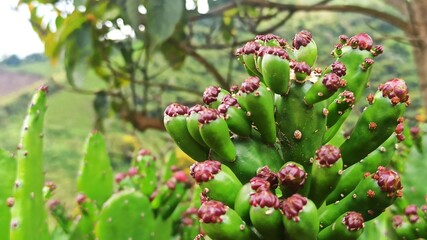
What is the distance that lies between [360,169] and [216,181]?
20cm

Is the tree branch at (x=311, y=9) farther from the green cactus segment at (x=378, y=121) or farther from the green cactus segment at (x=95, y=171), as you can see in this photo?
the green cactus segment at (x=378, y=121)

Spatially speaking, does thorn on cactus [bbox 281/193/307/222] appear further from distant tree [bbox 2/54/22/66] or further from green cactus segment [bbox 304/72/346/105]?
distant tree [bbox 2/54/22/66]

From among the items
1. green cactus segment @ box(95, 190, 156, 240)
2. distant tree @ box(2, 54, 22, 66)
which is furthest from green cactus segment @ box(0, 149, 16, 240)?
distant tree @ box(2, 54, 22, 66)

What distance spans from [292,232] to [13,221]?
2.54 ft

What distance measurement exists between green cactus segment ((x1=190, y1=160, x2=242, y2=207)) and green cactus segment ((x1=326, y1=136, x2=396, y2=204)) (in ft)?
0.44

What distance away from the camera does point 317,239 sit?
2.47 feet

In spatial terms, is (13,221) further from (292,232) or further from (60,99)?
(60,99)

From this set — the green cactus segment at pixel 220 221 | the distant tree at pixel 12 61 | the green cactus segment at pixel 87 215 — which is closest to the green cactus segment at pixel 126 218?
the green cactus segment at pixel 87 215

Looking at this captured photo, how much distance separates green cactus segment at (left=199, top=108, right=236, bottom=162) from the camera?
70cm

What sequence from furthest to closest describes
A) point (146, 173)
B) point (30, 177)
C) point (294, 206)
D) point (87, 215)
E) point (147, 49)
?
point (147, 49) < point (146, 173) < point (87, 215) < point (30, 177) < point (294, 206)

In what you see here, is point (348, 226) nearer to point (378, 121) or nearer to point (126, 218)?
point (378, 121)

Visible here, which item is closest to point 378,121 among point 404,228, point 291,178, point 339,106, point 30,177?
point 339,106

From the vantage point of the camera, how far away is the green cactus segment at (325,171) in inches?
27.1

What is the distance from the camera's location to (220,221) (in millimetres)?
661
